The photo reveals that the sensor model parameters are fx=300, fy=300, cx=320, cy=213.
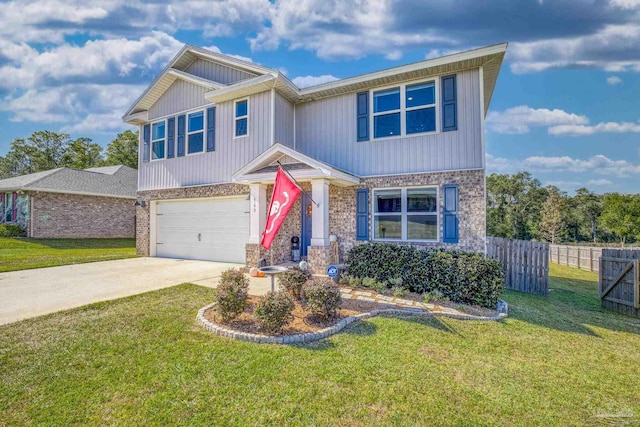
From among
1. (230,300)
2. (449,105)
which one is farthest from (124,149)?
(230,300)

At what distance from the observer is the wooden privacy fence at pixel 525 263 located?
31.1ft

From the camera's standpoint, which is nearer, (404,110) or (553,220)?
(404,110)

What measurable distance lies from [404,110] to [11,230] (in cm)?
2283

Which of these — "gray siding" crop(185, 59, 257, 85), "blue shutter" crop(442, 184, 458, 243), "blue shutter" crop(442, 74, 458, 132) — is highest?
"gray siding" crop(185, 59, 257, 85)

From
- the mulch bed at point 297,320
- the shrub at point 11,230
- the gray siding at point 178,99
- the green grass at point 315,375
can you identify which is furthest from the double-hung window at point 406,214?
the shrub at point 11,230

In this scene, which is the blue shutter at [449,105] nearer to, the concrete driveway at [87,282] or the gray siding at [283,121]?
the gray siding at [283,121]

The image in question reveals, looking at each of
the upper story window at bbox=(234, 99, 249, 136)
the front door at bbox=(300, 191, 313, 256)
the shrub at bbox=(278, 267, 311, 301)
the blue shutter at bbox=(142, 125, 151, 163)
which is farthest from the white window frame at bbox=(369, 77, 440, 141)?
the blue shutter at bbox=(142, 125, 151, 163)

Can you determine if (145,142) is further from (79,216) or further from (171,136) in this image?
(79,216)

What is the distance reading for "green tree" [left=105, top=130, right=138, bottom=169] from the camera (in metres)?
37.0

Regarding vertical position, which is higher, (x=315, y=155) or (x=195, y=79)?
(x=195, y=79)

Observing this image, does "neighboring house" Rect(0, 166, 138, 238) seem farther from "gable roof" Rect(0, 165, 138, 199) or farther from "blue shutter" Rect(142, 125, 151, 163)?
"blue shutter" Rect(142, 125, 151, 163)

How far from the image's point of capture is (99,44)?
1616 centimetres

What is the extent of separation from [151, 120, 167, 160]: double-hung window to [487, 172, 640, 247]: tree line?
33.7 metres

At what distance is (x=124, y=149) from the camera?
37.5 m
